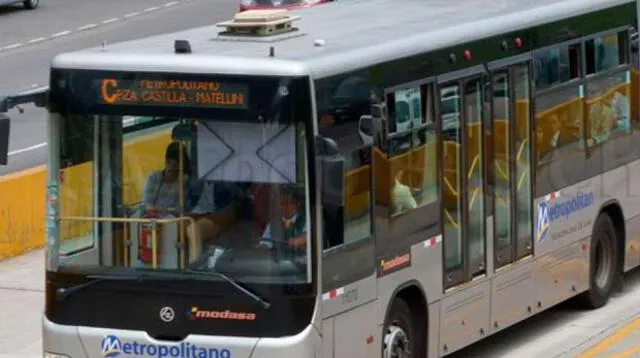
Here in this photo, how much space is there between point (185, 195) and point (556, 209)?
4581 millimetres

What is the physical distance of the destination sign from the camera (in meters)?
11.4

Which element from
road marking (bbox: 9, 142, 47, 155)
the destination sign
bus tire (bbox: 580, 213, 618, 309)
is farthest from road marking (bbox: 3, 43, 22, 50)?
the destination sign

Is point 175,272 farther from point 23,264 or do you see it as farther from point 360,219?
point 23,264

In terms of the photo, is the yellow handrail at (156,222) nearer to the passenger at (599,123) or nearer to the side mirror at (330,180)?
the side mirror at (330,180)

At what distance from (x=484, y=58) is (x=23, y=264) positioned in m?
6.69

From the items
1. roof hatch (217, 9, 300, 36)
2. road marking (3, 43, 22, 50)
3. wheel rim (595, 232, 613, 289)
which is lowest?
road marking (3, 43, 22, 50)

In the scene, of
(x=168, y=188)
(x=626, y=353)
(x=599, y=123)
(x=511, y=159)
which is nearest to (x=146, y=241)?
(x=168, y=188)

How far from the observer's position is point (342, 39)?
1268 cm

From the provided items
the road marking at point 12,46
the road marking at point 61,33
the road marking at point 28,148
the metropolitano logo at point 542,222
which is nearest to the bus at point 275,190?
the metropolitano logo at point 542,222

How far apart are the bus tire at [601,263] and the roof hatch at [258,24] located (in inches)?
177

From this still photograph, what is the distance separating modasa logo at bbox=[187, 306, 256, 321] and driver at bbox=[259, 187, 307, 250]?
0.53 meters

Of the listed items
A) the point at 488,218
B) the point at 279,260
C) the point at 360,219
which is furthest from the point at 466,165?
the point at 279,260

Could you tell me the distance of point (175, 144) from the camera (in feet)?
38.1

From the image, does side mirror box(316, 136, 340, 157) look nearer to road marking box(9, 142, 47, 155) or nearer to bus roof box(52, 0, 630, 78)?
bus roof box(52, 0, 630, 78)
